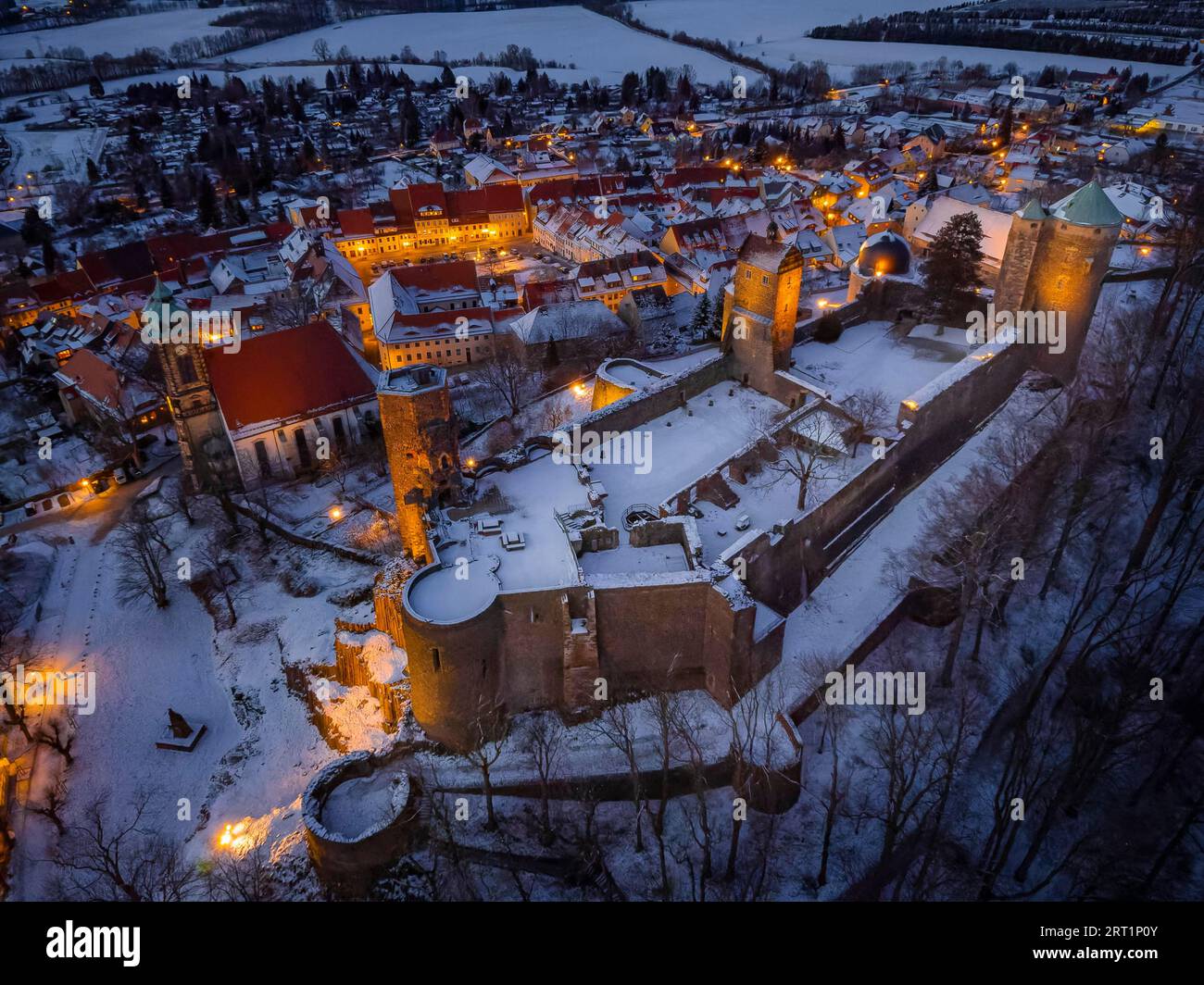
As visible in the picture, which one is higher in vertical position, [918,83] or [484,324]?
[918,83]

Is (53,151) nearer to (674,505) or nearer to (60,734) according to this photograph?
(60,734)

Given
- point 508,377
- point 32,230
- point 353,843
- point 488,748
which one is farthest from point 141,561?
point 32,230

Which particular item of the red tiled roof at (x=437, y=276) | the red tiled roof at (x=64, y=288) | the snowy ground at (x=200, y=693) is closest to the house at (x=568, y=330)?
the red tiled roof at (x=437, y=276)

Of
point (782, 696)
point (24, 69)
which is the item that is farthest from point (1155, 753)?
point (24, 69)

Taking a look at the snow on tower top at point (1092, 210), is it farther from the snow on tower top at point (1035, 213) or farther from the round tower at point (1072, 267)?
the snow on tower top at point (1035, 213)

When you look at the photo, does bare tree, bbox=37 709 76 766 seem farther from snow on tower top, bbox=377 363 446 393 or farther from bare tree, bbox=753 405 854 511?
bare tree, bbox=753 405 854 511

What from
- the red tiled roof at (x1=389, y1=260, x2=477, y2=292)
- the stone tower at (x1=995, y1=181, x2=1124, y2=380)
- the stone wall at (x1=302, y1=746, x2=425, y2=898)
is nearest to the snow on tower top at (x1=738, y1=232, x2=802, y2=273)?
the stone tower at (x1=995, y1=181, x2=1124, y2=380)

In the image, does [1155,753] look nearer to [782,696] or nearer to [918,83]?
[782,696]
